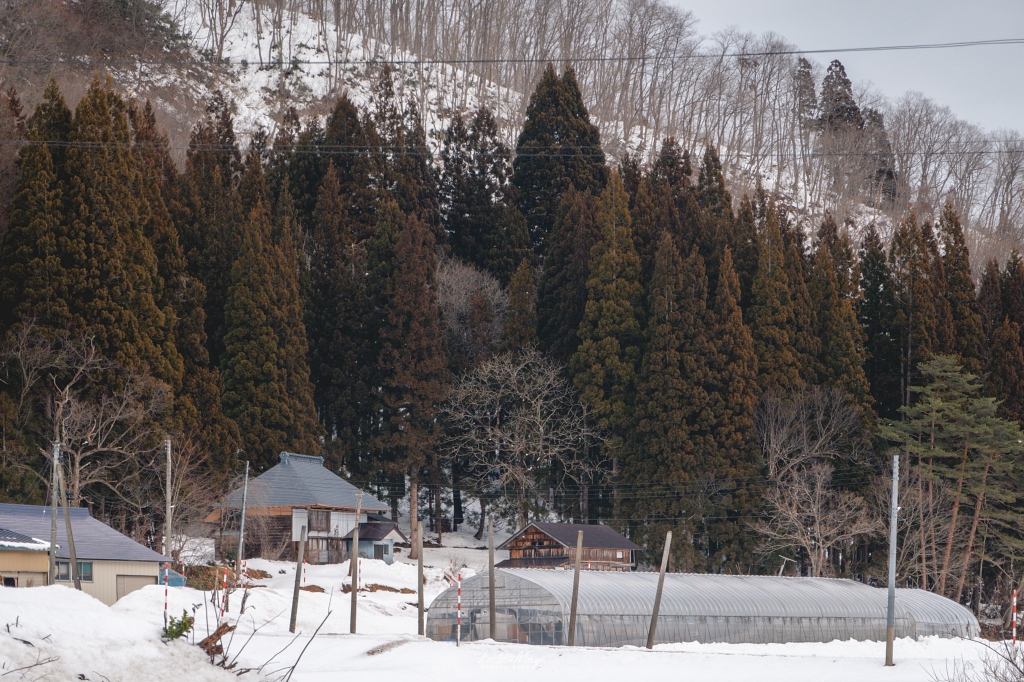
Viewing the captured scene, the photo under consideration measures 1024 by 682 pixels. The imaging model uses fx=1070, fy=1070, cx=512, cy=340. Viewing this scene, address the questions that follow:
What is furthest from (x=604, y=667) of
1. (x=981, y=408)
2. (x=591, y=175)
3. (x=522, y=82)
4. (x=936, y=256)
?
(x=522, y=82)

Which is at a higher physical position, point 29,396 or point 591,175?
point 591,175

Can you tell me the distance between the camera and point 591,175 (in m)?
59.2

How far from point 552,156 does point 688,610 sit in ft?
119

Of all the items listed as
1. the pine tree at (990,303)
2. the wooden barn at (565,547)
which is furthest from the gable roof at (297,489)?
the pine tree at (990,303)

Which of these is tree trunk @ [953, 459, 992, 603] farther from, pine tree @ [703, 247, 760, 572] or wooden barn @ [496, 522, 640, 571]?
wooden barn @ [496, 522, 640, 571]

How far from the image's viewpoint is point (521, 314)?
166 feet

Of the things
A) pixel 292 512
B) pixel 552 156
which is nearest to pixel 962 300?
pixel 552 156

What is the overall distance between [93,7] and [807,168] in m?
54.3

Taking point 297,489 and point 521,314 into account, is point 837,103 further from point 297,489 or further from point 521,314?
point 297,489

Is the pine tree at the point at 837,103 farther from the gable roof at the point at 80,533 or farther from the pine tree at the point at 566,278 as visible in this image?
the gable roof at the point at 80,533

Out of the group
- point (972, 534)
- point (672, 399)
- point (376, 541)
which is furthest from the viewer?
point (672, 399)

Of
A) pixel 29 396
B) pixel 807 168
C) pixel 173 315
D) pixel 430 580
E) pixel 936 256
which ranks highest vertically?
pixel 807 168

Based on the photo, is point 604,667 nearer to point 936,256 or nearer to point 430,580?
point 430,580

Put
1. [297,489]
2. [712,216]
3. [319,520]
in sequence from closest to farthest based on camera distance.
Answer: [297,489] < [319,520] < [712,216]
